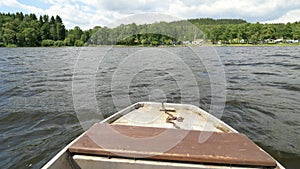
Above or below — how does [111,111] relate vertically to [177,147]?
below

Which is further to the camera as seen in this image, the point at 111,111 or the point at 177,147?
the point at 111,111

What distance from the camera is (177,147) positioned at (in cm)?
298

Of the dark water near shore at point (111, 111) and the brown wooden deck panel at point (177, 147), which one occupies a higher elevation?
the brown wooden deck panel at point (177, 147)

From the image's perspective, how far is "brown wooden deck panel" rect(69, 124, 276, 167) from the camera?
274 centimetres

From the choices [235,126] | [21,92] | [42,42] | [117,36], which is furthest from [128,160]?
[42,42]

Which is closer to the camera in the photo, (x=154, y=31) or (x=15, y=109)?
(x=154, y=31)

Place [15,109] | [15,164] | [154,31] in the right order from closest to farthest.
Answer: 1. [15,164]
2. [154,31]
3. [15,109]

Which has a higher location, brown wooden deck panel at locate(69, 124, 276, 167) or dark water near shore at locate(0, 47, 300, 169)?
brown wooden deck panel at locate(69, 124, 276, 167)

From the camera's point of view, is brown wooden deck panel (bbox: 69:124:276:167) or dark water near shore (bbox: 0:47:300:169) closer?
brown wooden deck panel (bbox: 69:124:276:167)

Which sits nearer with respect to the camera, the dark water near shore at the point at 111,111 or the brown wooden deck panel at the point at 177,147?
the brown wooden deck panel at the point at 177,147

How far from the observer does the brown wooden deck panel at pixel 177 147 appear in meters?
2.74

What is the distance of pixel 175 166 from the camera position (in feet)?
9.23

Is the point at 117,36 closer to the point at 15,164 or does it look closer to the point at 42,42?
the point at 15,164

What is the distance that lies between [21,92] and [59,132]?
6757 millimetres
